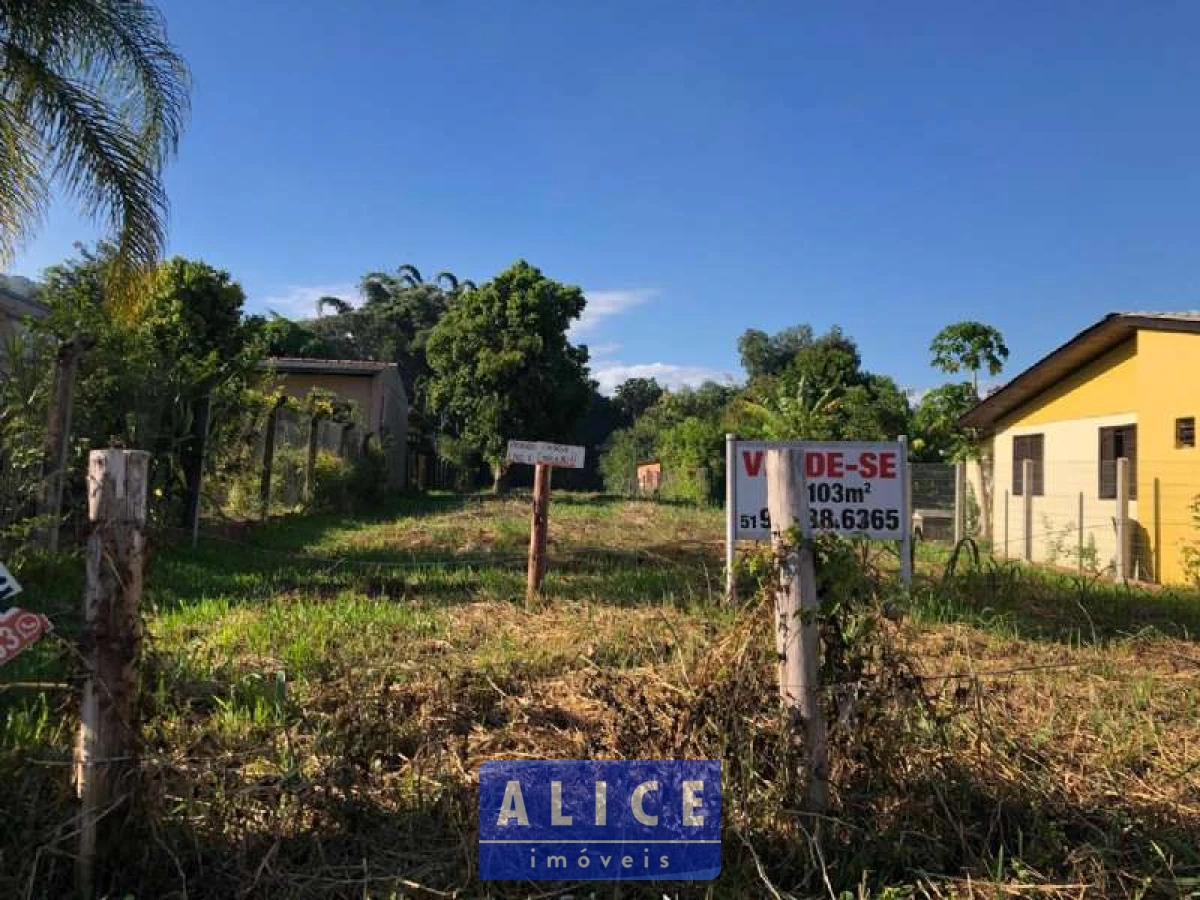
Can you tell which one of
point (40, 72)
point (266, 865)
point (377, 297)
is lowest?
point (266, 865)

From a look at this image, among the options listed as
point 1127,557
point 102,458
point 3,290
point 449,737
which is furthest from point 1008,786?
point 3,290

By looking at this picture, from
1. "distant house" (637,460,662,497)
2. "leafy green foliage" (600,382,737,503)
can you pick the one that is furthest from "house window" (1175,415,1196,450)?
"distant house" (637,460,662,497)

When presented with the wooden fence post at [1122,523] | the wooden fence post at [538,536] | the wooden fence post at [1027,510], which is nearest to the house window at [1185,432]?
the wooden fence post at [1122,523]

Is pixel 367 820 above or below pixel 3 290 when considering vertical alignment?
below

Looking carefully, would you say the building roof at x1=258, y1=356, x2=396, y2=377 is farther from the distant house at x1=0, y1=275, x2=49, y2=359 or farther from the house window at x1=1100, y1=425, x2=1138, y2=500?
the house window at x1=1100, y1=425, x2=1138, y2=500

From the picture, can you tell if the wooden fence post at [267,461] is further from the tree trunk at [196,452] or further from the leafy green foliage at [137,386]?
the tree trunk at [196,452]

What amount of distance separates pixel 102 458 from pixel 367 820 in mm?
1549

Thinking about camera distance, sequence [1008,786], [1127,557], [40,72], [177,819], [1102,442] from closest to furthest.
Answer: [177,819] → [1008,786] → [40,72] → [1127,557] → [1102,442]

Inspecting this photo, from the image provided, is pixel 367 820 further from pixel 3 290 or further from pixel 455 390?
pixel 455 390

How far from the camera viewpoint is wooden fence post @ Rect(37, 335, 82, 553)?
23.7 feet

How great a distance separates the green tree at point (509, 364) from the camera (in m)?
28.5

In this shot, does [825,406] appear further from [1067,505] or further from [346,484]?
[346,484]

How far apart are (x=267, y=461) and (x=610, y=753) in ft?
35.7

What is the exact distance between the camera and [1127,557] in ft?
38.6
